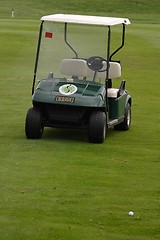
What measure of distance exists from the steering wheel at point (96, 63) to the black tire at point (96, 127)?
3.52 feet

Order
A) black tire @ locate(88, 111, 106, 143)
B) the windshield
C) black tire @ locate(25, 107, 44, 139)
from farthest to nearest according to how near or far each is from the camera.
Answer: the windshield < black tire @ locate(25, 107, 44, 139) < black tire @ locate(88, 111, 106, 143)

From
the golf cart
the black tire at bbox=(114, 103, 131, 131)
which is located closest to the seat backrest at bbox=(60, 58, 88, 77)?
the golf cart

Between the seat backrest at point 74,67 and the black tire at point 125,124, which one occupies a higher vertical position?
the seat backrest at point 74,67

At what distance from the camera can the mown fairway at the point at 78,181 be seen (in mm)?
7949

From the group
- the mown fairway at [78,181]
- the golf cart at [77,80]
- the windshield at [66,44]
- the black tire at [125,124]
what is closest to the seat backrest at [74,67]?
the golf cart at [77,80]

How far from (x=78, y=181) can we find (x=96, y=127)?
2446 mm

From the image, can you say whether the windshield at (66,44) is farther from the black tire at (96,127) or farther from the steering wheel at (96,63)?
the black tire at (96,127)

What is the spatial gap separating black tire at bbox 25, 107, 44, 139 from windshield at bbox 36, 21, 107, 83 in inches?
47.8

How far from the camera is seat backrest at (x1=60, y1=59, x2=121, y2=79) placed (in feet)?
43.5

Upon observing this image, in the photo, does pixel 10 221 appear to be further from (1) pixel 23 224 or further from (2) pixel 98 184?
(2) pixel 98 184

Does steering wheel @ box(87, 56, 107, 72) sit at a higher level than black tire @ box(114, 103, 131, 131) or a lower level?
higher

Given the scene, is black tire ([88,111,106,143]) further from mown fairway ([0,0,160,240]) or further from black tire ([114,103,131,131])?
black tire ([114,103,131,131])

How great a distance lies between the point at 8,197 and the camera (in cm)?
895

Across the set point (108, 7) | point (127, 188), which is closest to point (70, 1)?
point (108, 7)
